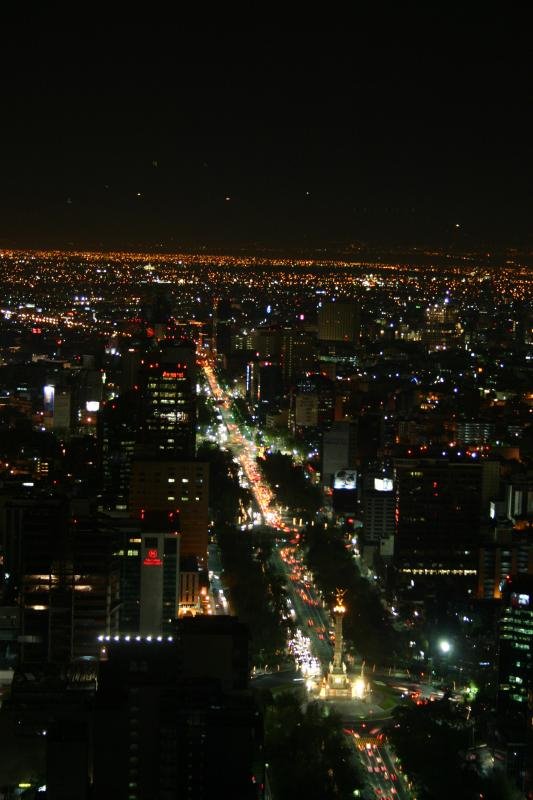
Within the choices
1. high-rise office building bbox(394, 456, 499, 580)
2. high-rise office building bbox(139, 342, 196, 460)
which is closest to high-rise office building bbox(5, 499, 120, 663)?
high-rise office building bbox(394, 456, 499, 580)

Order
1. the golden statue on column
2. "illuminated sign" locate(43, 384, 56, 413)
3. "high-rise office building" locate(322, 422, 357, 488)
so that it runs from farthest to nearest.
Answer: "illuminated sign" locate(43, 384, 56, 413) < "high-rise office building" locate(322, 422, 357, 488) < the golden statue on column

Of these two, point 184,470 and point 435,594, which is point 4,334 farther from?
point 435,594

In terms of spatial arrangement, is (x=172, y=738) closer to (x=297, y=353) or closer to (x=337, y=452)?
(x=337, y=452)

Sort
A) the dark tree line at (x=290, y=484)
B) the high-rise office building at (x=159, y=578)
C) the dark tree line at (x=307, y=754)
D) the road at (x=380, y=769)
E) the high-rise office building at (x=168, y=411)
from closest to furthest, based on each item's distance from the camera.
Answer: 1. the dark tree line at (x=307, y=754)
2. the road at (x=380, y=769)
3. the high-rise office building at (x=159, y=578)
4. the dark tree line at (x=290, y=484)
5. the high-rise office building at (x=168, y=411)

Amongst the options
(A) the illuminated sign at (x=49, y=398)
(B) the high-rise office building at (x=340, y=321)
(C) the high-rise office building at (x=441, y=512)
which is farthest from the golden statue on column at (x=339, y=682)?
(B) the high-rise office building at (x=340, y=321)

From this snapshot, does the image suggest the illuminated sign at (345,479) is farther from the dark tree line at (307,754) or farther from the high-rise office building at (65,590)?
the dark tree line at (307,754)

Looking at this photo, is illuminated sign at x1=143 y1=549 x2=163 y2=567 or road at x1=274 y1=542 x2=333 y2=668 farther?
road at x1=274 y1=542 x2=333 y2=668

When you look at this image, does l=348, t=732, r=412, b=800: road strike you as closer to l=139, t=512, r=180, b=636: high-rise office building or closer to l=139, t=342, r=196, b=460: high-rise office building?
l=139, t=512, r=180, b=636: high-rise office building
